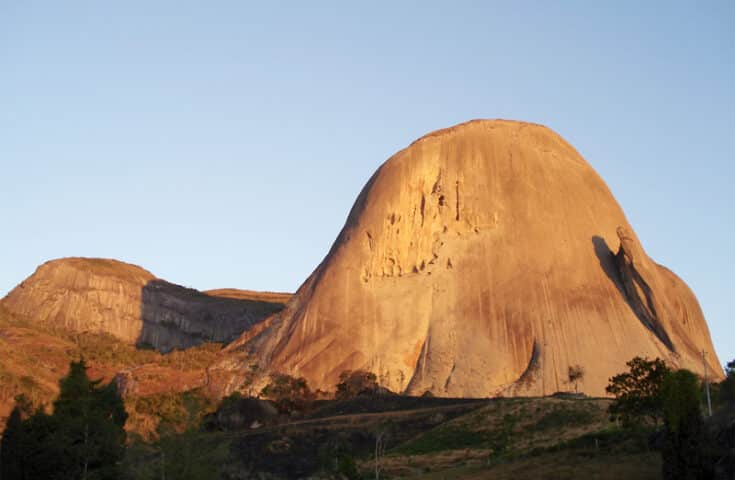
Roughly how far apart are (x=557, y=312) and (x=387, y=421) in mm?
24071

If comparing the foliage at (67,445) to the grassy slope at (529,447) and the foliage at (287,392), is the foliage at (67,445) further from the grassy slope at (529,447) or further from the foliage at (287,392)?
the foliage at (287,392)

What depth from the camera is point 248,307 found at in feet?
457

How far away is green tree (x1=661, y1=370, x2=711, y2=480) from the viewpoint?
33.0 meters

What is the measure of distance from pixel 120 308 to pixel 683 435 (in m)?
107

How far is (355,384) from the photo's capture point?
278 ft

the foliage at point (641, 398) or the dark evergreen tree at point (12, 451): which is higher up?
the foliage at point (641, 398)

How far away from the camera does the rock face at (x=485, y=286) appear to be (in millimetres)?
85000

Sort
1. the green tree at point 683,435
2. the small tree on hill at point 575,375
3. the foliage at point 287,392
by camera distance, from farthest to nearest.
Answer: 1. the foliage at point 287,392
2. the small tree on hill at point 575,375
3. the green tree at point 683,435

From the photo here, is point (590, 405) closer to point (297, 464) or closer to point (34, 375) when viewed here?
point (297, 464)

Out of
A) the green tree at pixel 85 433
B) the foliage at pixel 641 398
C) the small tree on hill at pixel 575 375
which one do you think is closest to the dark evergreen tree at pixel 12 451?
the green tree at pixel 85 433

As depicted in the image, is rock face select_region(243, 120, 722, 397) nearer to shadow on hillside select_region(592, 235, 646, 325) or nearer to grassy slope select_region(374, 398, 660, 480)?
shadow on hillside select_region(592, 235, 646, 325)

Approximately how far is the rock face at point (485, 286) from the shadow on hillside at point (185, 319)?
31.3m

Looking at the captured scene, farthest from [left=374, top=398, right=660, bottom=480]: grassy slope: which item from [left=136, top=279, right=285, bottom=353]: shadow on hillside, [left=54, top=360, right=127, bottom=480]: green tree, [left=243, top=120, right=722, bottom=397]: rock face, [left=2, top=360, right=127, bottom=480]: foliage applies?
[left=136, top=279, right=285, bottom=353]: shadow on hillside

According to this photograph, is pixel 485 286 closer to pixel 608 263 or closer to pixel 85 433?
pixel 608 263
